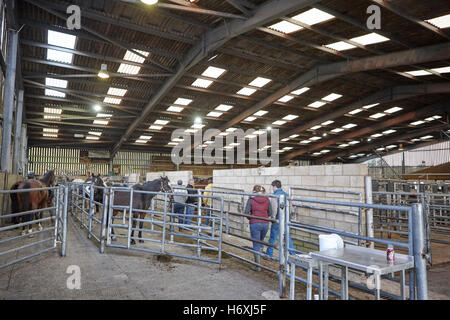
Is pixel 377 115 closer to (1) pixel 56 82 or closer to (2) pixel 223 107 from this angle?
(2) pixel 223 107

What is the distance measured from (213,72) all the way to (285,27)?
5450 mm

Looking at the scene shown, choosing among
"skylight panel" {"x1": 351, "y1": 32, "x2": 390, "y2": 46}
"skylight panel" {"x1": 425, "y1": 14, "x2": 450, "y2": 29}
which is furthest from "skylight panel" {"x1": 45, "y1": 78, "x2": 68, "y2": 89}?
"skylight panel" {"x1": 425, "y1": 14, "x2": 450, "y2": 29}

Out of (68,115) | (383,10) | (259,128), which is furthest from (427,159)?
(68,115)

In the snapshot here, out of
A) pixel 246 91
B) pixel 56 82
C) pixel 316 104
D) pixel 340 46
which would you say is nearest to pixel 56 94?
pixel 56 82

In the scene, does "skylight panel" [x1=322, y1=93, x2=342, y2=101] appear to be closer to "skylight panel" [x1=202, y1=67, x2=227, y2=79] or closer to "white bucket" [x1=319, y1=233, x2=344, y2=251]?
"skylight panel" [x1=202, y1=67, x2=227, y2=79]

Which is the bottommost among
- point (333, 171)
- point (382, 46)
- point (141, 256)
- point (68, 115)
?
point (141, 256)

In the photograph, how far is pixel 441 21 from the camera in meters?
10.8

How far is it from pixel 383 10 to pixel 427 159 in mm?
36894

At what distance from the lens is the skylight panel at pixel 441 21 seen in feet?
34.7

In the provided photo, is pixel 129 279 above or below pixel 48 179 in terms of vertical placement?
below

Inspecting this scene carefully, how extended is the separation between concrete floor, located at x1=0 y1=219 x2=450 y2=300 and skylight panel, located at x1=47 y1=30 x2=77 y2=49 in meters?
10.2

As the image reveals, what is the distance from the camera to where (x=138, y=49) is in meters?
13.1

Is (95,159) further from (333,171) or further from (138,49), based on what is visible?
(333,171)

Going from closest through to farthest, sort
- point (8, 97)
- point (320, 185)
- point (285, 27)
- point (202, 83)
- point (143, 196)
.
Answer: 1. point (143, 196)
2. point (320, 185)
3. point (8, 97)
4. point (285, 27)
5. point (202, 83)
